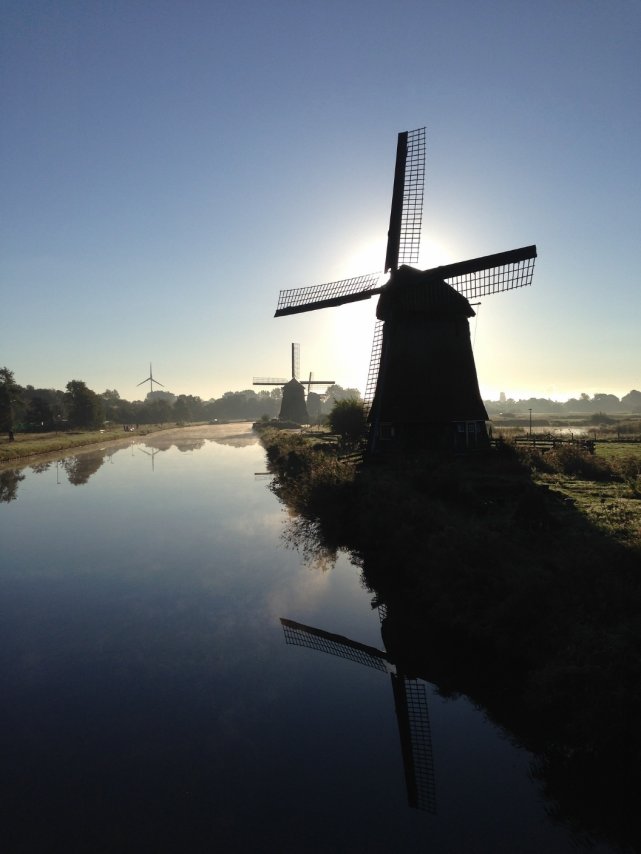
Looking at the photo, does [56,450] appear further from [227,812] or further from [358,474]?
[227,812]

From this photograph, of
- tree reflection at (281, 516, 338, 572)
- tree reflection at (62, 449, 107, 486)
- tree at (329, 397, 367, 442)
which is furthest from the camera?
tree at (329, 397, 367, 442)

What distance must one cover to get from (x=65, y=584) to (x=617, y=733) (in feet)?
43.0

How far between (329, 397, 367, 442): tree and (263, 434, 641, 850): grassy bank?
59.0ft

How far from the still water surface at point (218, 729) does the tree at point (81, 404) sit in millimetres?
69682

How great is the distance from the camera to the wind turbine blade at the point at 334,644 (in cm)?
951

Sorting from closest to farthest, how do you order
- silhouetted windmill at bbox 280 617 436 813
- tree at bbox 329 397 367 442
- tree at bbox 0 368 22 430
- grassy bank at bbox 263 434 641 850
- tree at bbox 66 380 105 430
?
grassy bank at bbox 263 434 641 850, silhouetted windmill at bbox 280 617 436 813, tree at bbox 329 397 367 442, tree at bbox 0 368 22 430, tree at bbox 66 380 105 430

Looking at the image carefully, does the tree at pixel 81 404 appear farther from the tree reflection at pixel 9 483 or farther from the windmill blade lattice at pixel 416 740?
the windmill blade lattice at pixel 416 740

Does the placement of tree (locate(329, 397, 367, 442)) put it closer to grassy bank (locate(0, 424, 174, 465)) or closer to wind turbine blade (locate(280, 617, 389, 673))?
wind turbine blade (locate(280, 617, 389, 673))

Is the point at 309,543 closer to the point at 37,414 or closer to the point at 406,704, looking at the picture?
the point at 406,704

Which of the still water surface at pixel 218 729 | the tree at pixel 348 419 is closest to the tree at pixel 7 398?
the tree at pixel 348 419


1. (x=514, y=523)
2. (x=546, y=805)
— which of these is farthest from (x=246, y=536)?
(x=546, y=805)

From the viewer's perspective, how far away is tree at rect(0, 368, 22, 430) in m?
52.5

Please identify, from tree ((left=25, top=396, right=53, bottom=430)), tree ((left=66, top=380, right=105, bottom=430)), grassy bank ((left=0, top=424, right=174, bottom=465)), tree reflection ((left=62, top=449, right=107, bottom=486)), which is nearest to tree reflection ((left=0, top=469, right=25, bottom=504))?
tree reflection ((left=62, top=449, right=107, bottom=486))

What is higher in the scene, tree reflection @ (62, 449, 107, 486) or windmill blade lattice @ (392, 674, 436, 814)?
tree reflection @ (62, 449, 107, 486)
